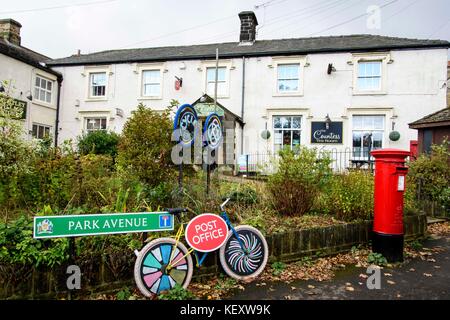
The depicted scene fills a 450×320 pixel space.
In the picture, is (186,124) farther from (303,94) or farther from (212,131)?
(303,94)

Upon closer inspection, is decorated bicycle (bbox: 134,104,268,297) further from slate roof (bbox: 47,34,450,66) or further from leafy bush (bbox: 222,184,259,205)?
slate roof (bbox: 47,34,450,66)

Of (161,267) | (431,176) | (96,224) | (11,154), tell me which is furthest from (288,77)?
(96,224)

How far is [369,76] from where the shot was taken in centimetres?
1567

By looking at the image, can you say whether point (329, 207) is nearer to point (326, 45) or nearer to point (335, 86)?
point (335, 86)

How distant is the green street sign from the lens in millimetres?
2953

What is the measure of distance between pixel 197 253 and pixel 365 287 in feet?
7.31

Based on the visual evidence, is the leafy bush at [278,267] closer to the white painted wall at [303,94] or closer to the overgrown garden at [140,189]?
the overgrown garden at [140,189]

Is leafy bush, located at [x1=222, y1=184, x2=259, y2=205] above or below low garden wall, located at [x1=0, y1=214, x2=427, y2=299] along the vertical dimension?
above

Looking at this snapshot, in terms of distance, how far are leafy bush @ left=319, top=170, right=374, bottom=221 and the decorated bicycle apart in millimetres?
A: 2224

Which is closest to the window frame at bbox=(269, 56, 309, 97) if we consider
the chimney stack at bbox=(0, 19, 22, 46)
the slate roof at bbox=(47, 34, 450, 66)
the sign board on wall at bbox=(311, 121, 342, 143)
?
the slate roof at bbox=(47, 34, 450, 66)

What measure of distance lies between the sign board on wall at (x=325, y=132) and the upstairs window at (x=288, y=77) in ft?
7.94

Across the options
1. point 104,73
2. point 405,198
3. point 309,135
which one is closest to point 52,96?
point 104,73

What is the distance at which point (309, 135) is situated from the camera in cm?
1609
